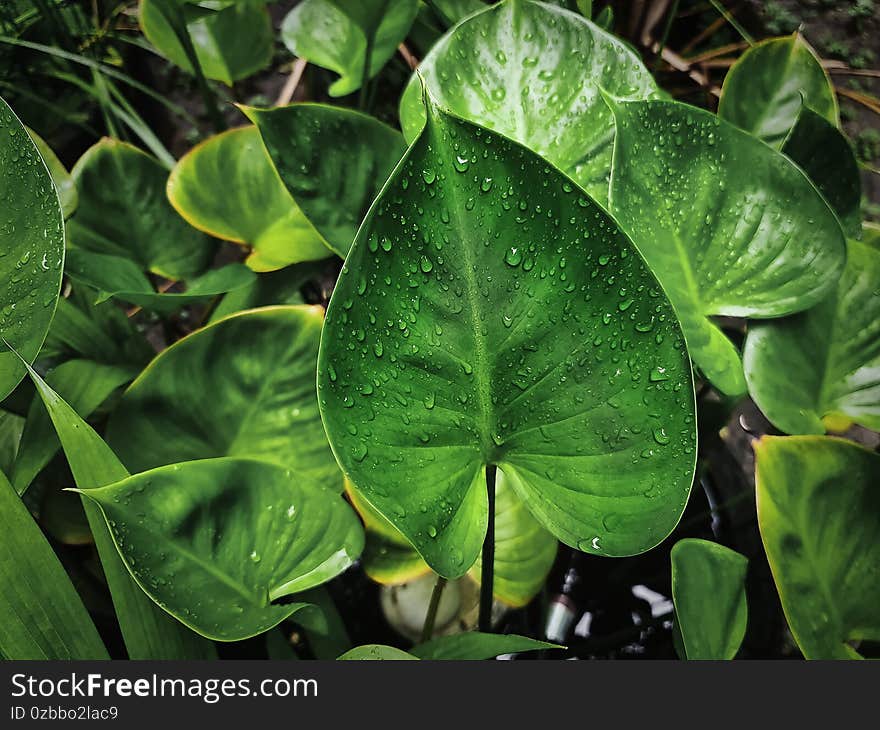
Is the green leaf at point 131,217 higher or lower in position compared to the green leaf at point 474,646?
higher

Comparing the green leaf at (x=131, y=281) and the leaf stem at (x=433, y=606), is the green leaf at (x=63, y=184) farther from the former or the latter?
the leaf stem at (x=433, y=606)

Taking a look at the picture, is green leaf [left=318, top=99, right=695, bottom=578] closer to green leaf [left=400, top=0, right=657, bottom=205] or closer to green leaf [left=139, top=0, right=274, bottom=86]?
green leaf [left=400, top=0, right=657, bottom=205]

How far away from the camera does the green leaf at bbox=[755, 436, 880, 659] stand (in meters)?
0.40

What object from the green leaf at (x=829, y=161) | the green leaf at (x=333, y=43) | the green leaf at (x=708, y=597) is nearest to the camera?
the green leaf at (x=708, y=597)

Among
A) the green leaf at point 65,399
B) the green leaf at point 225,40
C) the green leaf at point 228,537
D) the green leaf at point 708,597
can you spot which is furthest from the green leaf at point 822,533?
the green leaf at point 225,40

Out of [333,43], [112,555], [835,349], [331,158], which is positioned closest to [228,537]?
[112,555]

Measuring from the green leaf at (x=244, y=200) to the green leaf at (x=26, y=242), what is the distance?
0.62 feet

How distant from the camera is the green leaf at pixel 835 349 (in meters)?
0.49

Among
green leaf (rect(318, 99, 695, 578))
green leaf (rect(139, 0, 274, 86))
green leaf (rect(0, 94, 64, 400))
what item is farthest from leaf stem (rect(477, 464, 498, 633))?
green leaf (rect(139, 0, 274, 86))

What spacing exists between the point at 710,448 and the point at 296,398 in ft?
1.49

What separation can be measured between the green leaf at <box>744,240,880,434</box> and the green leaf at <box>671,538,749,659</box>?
0.46 ft

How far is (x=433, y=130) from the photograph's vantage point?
279mm

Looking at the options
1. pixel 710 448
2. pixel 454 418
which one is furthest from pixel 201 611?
pixel 710 448

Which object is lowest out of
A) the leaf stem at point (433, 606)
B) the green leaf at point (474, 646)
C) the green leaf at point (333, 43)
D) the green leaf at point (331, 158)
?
the leaf stem at point (433, 606)
